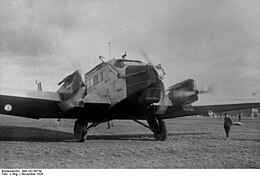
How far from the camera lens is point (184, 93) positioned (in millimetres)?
11211

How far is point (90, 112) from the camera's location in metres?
10.8

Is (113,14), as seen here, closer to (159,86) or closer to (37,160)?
(159,86)

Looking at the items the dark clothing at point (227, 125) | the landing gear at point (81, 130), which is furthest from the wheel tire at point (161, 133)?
the dark clothing at point (227, 125)

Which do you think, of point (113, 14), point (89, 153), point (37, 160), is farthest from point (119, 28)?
point (37, 160)

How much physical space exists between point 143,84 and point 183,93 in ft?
8.72

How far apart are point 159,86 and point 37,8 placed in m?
4.36

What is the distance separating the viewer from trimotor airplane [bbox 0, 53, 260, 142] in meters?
9.24

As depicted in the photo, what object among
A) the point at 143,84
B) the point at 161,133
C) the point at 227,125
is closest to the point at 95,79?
the point at 143,84

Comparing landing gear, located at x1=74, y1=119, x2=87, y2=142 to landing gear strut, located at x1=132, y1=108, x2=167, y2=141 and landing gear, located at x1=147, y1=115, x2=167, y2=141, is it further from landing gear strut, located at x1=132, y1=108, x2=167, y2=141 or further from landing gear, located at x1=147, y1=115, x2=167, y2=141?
landing gear, located at x1=147, y1=115, x2=167, y2=141

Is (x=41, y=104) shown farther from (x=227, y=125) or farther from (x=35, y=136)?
(x=227, y=125)

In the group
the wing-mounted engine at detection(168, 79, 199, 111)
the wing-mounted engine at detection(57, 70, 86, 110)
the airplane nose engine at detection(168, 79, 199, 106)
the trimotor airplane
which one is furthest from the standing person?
the wing-mounted engine at detection(57, 70, 86, 110)

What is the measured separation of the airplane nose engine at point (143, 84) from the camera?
9.11 m

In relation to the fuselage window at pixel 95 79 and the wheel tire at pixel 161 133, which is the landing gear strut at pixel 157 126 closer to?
the wheel tire at pixel 161 133

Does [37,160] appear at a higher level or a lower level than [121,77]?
lower
